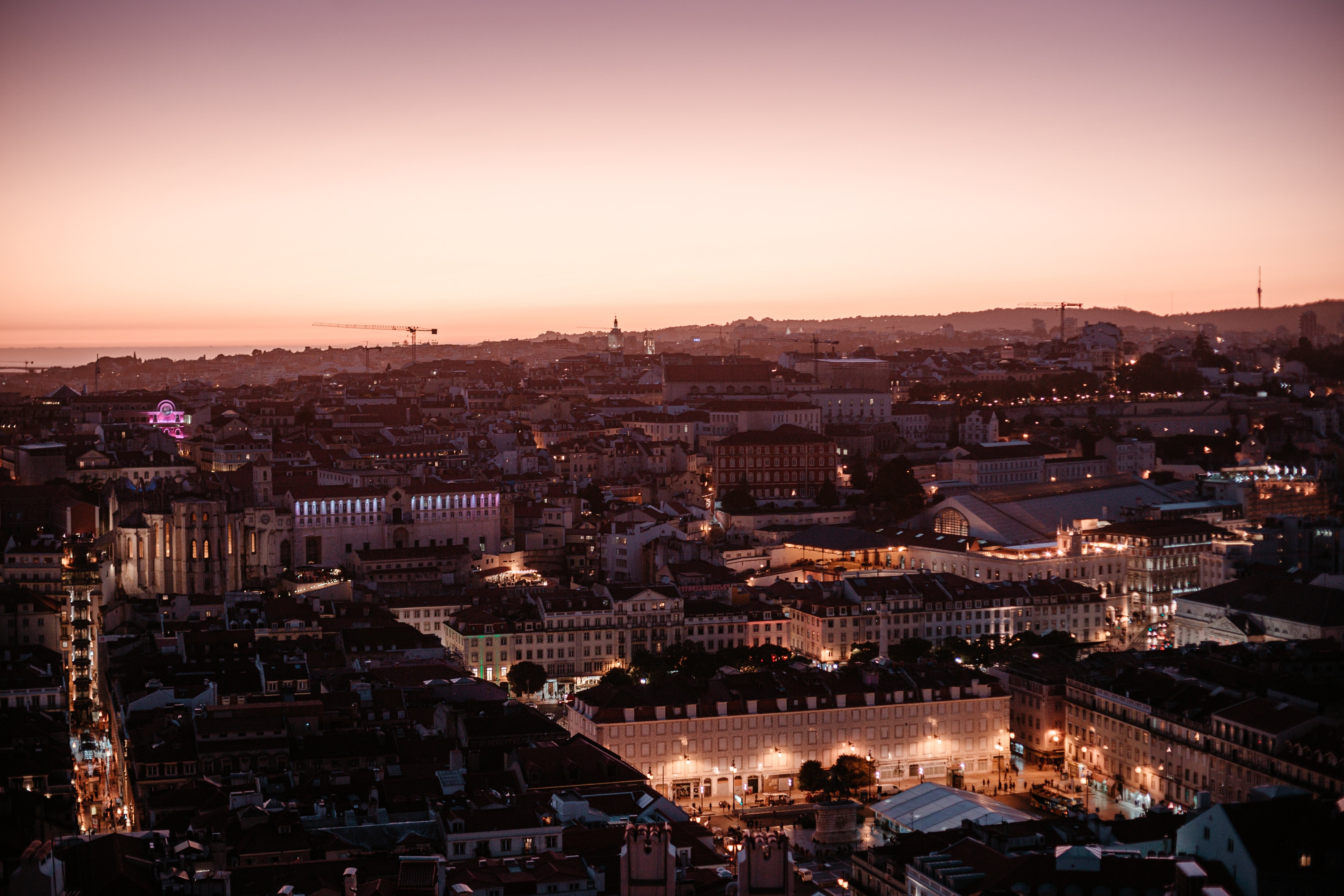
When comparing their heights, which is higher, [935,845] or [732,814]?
[935,845]

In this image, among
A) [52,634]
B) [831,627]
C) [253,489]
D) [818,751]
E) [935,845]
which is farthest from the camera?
[253,489]

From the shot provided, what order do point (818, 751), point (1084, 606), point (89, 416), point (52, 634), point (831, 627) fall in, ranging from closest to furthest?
1. point (818, 751)
2. point (52, 634)
3. point (831, 627)
4. point (1084, 606)
5. point (89, 416)

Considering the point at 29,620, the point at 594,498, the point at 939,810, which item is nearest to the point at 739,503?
the point at 594,498

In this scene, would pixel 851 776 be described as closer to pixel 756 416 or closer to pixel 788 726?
pixel 788 726

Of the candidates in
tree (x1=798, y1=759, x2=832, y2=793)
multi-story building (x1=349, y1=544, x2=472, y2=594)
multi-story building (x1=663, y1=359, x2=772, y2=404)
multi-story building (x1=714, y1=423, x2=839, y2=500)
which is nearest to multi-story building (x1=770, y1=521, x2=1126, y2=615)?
multi-story building (x1=714, y1=423, x2=839, y2=500)

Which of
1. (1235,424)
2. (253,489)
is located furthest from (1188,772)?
(1235,424)

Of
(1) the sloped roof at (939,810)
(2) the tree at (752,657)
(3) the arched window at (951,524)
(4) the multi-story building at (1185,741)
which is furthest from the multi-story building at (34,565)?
(3) the arched window at (951,524)

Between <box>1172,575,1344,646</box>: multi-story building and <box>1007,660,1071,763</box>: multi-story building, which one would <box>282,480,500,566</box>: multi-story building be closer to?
<box>1172,575,1344,646</box>: multi-story building

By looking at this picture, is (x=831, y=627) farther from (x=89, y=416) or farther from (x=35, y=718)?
(x=89, y=416)
